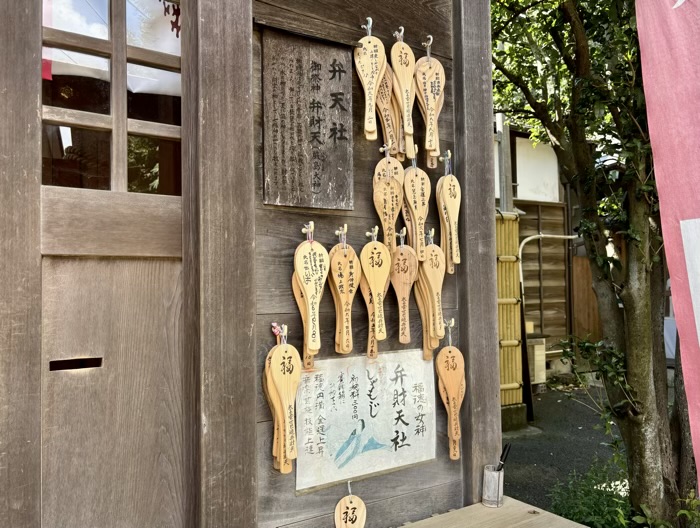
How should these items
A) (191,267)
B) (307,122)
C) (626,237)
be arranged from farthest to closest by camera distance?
(626,237)
(307,122)
(191,267)

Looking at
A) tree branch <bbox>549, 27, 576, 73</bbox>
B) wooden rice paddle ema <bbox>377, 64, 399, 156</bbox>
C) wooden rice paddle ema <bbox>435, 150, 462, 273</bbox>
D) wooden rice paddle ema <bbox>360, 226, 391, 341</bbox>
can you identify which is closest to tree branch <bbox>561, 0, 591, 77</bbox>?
tree branch <bbox>549, 27, 576, 73</bbox>

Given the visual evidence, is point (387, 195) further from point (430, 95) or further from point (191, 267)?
point (191, 267)

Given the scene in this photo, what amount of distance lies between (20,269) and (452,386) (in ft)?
5.54

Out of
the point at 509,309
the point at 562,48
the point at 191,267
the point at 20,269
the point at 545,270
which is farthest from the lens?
the point at 545,270

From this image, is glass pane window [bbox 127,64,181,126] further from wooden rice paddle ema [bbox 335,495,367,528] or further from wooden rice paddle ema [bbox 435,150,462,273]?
wooden rice paddle ema [bbox 335,495,367,528]

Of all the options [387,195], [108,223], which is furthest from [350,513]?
[108,223]

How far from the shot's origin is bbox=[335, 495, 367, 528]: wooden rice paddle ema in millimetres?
2109

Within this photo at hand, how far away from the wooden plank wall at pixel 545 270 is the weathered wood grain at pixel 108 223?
28.3ft

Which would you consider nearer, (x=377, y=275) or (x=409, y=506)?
(x=377, y=275)

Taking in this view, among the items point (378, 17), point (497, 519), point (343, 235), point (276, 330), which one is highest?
point (378, 17)

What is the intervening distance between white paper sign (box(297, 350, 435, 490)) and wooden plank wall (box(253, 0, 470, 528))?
56mm

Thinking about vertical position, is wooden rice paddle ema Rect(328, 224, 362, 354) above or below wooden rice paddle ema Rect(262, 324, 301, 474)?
above

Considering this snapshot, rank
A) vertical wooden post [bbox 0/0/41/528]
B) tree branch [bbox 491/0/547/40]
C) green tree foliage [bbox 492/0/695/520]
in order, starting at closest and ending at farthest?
1. vertical wooden post [bbox 0/0/41/528]
2. green tree foliage [bbox 492/0/695/520]
3. tree branch [bbox 491/0/547/40]

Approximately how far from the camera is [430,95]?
7.82 ft
